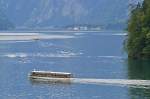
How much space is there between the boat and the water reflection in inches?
532

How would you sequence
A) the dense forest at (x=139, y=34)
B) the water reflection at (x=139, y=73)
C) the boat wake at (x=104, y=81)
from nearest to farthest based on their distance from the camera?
the water reflection at (x=139, y=73)
the boat wake at (x=104, y=81)
the dense forest at (x=139, y=34)

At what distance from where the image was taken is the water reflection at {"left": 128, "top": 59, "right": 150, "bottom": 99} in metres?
102

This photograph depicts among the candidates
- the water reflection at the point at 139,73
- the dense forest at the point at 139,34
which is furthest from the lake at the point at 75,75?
the dense forest at the point at 139,34

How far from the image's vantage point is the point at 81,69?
14950cm

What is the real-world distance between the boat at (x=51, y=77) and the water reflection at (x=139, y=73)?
1352cm

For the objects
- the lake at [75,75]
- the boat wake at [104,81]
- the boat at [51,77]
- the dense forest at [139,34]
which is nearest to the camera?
the lake at [75,75]

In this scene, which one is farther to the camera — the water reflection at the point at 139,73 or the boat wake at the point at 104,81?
the boat wake at the point at 104,81

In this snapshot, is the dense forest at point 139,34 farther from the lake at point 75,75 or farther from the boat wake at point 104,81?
the boat wake at point 104,81

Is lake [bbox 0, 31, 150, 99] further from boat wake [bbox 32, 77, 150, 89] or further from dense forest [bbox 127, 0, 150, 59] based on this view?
dense forest [bbox 127, 0, 150, 59]

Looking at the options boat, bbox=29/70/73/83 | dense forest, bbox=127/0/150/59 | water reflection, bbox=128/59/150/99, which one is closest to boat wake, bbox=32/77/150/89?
boat, bbox=29/70/73/83

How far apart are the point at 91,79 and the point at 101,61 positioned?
4807 cm

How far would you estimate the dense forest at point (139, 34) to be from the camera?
165 m

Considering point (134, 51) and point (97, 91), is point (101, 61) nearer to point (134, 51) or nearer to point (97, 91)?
point (134, 51)

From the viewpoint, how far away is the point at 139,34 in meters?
170
